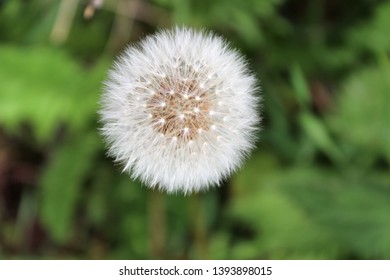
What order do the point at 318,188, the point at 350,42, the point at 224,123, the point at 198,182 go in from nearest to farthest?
the point at 198,182
the point at 224,123
the point at 318,188
the point at 350,42

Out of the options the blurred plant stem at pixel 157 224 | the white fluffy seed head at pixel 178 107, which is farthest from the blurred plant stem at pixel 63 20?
Result: the white fluffy seed head at pixel 178 107

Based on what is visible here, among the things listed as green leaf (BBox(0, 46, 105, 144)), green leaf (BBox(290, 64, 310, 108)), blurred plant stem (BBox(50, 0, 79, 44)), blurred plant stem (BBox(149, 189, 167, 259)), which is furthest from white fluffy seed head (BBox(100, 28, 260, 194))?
blurred plant stem (BBox(50, 0, 79, 44))

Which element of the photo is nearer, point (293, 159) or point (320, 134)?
point (320, 134)

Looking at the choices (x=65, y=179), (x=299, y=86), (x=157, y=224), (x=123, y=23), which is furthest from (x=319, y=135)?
(x=65, y=179)

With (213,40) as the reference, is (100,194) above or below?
above

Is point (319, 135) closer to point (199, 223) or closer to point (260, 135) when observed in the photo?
point (260, 135)

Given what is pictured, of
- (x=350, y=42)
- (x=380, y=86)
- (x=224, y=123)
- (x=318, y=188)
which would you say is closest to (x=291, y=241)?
(x=318, y=188)

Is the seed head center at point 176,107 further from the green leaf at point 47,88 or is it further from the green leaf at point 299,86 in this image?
the green leaf at point 47,88

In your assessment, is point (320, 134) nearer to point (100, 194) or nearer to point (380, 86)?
point (380, 86)
